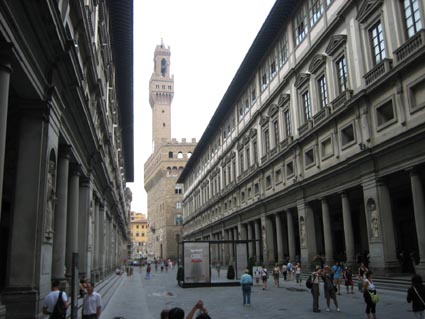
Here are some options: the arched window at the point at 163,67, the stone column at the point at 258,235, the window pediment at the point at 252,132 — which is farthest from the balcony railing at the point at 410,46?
the arched window at the point at 163,67

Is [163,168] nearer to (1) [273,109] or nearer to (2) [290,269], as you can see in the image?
(1) [273,109]

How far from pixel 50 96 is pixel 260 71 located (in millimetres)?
31551

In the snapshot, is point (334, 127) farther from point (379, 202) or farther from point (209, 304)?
point (209, 304)

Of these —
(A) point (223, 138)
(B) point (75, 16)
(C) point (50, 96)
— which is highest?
(A) point (223, 138)

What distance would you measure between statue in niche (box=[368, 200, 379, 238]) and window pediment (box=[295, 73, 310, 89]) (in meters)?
10.9

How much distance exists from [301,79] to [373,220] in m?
12.3

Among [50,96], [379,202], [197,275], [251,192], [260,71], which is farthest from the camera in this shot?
[251,192]

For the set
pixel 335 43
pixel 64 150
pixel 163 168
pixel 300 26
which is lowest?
pixel 64 150

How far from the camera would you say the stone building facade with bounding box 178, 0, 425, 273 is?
20.5m

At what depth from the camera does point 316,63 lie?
29.0 meters

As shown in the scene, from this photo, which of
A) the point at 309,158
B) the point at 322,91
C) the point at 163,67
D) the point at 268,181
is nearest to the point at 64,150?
the point at 322,91

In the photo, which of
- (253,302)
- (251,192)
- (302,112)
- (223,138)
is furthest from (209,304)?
(223,138)

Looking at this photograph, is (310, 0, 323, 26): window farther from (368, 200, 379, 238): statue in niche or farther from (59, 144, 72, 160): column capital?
(59, 144, 72, 160): column capital

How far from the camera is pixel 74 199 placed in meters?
19.2
